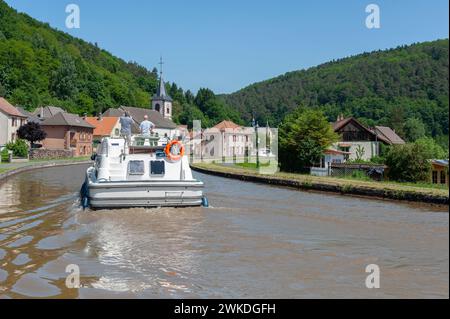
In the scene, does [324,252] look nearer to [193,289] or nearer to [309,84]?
[193,289]

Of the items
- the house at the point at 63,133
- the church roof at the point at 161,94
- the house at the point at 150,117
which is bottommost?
the house at the point at 63,133

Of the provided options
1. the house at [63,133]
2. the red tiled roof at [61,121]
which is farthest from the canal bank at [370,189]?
the red tiled roof at [61,121]

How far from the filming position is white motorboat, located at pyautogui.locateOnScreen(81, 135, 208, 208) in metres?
19.1

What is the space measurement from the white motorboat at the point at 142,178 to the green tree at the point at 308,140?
25000 mm

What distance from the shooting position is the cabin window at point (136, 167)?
20539 millimetres

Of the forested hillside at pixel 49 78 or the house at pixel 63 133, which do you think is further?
the forested hillside at pixel 49 78

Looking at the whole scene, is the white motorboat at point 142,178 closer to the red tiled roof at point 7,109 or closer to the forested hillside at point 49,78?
the red tiled roof at point 7,109

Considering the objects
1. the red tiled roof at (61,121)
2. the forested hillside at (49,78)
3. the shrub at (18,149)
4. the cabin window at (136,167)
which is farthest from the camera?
the forested hillside at (49,78)

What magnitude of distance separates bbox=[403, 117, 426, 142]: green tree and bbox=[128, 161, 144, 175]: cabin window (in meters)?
92.7

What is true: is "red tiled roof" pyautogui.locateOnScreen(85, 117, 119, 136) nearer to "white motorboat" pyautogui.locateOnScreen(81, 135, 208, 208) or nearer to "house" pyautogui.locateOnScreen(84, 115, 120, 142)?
"house" pyautogui.locateOnScreen(84, 115, 120, 142)

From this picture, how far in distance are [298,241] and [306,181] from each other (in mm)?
19560

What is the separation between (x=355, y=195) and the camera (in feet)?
92.4

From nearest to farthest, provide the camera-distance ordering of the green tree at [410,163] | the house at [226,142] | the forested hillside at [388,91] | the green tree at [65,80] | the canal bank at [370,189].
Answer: the canal bank at [370,189]
the green tree at [410,163]
the forested hillside at [388,91]
the house at [226,142]
the green tree at [65,80]

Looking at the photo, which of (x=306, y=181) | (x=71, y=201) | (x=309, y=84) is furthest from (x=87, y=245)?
(x=309, y=84)
